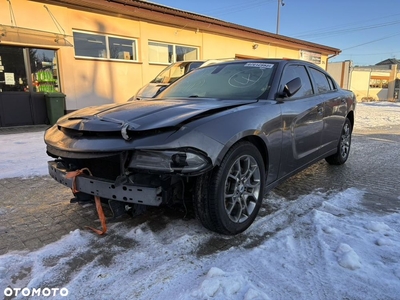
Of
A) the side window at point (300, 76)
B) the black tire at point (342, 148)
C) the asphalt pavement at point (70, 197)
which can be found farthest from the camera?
the black tire at point (342, 148)

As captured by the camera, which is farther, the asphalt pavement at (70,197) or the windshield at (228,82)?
the windshield at (228,82)

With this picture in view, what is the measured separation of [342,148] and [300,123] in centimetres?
204

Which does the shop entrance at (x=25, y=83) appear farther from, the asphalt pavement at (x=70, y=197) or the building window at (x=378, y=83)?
the building window at (x=378, y=83)

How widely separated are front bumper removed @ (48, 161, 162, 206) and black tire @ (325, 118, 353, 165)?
376cm

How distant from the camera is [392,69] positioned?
39.0m

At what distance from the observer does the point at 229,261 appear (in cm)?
225


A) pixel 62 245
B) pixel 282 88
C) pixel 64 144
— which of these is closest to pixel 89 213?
pixel 62 245

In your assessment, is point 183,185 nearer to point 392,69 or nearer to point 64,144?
point 64,144

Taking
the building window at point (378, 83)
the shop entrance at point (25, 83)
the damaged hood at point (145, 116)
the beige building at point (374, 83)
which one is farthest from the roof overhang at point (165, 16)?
the building window at point (378, 83)

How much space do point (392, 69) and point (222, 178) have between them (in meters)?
45.5

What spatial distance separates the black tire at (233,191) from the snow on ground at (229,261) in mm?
162

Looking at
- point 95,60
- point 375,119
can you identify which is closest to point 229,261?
point 95,60

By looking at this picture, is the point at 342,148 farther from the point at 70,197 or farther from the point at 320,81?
the point at 70,197

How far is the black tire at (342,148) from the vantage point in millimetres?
4930
